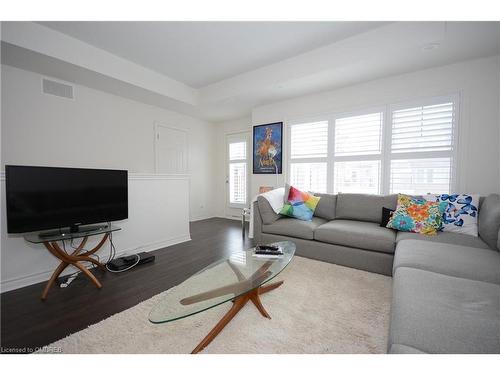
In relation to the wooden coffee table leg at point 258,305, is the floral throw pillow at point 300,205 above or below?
above

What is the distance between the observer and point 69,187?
80.6 inches

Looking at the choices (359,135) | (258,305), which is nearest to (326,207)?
(359,135)

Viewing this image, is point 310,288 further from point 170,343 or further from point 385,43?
point 385,43

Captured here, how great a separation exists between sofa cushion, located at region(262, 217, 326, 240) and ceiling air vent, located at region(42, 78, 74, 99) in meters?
3.37

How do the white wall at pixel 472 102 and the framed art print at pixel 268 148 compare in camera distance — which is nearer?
the white wall at pixel 472 102

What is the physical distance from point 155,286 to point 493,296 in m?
2.32

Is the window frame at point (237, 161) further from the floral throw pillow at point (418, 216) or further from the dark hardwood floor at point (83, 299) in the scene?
the floral throw pillow at point (418, 216)

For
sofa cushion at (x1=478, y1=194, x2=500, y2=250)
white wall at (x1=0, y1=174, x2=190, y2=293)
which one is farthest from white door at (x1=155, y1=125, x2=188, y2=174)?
sofa cushion at (x1=478, y1=194, x2=500, y2=250)

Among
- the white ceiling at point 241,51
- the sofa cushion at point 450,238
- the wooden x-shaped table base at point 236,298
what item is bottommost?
the wooden x-shaped table base at point 236,298

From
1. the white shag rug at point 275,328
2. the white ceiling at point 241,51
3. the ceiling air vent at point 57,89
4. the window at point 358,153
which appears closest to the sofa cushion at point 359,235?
the white shag rug at point 275,328

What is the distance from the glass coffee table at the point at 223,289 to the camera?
113 centimetres

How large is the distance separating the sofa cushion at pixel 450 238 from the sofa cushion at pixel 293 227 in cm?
88

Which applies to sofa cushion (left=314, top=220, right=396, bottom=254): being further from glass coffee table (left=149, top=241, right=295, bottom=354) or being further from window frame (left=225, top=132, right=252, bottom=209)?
window frame (left=225, top=132, right=252, bottom=209)

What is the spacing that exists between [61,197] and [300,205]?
2.63 m
